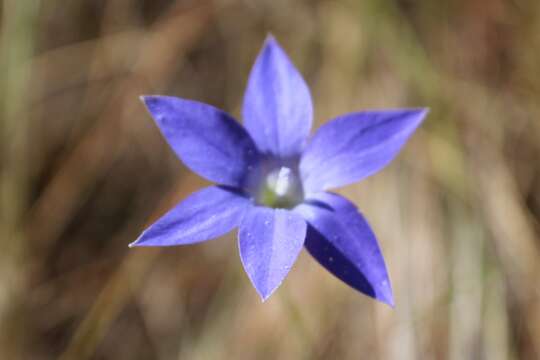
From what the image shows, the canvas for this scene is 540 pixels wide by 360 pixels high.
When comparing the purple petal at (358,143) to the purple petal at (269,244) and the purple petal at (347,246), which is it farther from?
the purple petal at (269,244)

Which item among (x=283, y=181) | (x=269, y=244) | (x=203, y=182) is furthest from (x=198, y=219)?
(x=203, y=182)

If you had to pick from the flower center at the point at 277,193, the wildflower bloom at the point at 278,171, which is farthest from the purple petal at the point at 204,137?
the flower center at the point at 277,193

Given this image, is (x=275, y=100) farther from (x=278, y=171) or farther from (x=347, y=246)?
(x=347, y=246)

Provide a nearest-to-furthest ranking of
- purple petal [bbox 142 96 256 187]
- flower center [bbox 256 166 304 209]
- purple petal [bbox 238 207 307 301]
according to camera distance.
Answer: purple petal [bbox 238 207 307 301]
purple petal [bbox 142 96 256 187]
flower center [bbox 256 166 304 209]

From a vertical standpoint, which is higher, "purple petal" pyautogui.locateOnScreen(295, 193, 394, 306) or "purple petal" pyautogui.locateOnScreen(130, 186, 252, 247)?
"purple petal" pyautogui.locateOnScreen(130, 186, 252, 247)

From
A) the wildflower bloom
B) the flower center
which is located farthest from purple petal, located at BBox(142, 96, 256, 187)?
A: the flower center

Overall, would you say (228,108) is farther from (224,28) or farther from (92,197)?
(92,197)

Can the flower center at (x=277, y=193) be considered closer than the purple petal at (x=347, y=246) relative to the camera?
No

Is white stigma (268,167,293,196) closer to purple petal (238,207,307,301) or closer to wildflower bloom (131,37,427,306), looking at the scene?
wildflower bloom (131,37,427,306)
